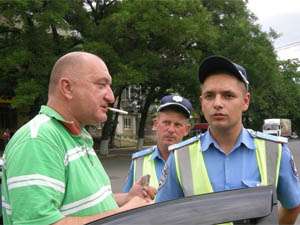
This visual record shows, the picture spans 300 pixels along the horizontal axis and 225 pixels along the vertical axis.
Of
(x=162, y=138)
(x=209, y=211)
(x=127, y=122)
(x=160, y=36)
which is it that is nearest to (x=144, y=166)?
(x=162, y=138)

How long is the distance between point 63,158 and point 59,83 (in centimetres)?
38

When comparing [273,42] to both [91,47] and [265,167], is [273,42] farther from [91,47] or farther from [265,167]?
[265,167]

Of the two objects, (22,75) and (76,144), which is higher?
(22,75)

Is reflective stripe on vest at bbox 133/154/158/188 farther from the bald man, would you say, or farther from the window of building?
the window of building

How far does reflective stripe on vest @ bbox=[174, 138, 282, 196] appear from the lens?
2.43m

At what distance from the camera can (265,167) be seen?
7.99ft

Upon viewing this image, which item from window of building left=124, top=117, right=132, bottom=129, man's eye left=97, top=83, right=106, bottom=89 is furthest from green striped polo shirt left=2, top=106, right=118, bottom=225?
window of building left=124, top=117, right=132, bottom=129

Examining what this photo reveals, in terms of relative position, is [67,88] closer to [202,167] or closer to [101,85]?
[101,85]

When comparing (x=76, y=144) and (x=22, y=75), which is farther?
(x=22, y=75)

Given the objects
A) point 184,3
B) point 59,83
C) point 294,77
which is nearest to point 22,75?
point 184,3

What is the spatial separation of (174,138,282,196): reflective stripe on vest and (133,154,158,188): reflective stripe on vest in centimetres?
125

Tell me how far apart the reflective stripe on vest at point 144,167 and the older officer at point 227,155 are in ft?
3.89

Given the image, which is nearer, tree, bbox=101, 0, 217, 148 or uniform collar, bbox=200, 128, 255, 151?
uniform collar, bbox=200, 128, 255, 151

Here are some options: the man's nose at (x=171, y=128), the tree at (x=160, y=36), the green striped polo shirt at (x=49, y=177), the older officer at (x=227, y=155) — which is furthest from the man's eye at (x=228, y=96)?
the tree at (x=160, y=36)
